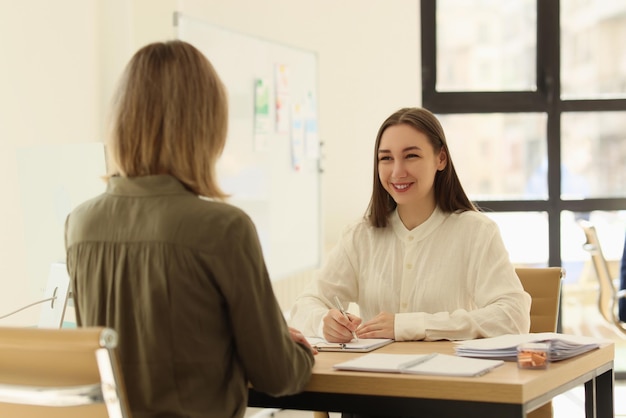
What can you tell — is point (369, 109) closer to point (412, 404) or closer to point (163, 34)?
point (163, 34)

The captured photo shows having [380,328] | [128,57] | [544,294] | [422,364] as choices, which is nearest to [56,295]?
[380,328]

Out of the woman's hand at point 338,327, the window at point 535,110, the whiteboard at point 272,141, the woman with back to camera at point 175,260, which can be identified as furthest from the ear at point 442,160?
the window at point 535,110

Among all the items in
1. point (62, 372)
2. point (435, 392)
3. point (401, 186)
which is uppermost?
point (401, 186)

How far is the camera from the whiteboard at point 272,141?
4168mm

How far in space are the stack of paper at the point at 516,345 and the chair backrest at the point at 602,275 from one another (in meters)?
2.27

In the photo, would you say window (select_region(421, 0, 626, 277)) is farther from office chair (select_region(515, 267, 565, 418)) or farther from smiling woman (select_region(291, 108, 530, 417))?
smiling woman (select_region(291, 108, 530, 417))

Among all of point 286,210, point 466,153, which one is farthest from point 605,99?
point 286,210

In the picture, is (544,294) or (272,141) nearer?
(544,294)

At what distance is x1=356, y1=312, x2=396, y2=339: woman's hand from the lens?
229 centimetres

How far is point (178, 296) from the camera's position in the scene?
153 centimetres

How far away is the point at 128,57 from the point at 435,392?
2.82m

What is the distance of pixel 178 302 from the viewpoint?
1.53 m

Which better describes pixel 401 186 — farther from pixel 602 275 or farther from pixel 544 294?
pixel 602 275

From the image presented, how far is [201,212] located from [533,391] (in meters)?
0.73
